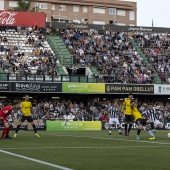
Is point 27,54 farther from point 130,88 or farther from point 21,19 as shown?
point 130,88

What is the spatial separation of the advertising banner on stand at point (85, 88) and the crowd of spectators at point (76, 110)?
1323 mm

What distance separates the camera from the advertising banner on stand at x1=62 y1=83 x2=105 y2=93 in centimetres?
5081

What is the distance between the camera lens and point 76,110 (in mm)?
50062

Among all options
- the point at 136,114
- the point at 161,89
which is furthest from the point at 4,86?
the point at 136,114

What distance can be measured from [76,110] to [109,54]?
9.38 meters

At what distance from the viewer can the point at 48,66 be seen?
5175 centimetres

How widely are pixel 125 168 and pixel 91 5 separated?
92654 millimetres

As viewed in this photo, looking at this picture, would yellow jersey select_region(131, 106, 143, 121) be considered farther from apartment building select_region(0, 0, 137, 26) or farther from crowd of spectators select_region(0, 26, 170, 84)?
apartment building select_region(0, 0, 137, 26)

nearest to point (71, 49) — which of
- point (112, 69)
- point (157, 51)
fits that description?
point (112, 69)

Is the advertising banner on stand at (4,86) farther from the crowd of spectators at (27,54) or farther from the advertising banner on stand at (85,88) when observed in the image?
the advertising banner on stand at (85,88)

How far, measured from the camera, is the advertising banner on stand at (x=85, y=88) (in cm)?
5081

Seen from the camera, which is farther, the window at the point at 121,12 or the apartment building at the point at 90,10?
the window at the point at 121,12

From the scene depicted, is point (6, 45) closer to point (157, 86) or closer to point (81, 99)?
point (81, 99)

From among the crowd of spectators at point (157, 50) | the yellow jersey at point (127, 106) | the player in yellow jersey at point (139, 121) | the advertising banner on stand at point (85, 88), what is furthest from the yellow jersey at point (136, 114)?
the crowd of spectators at point (157, 50)
